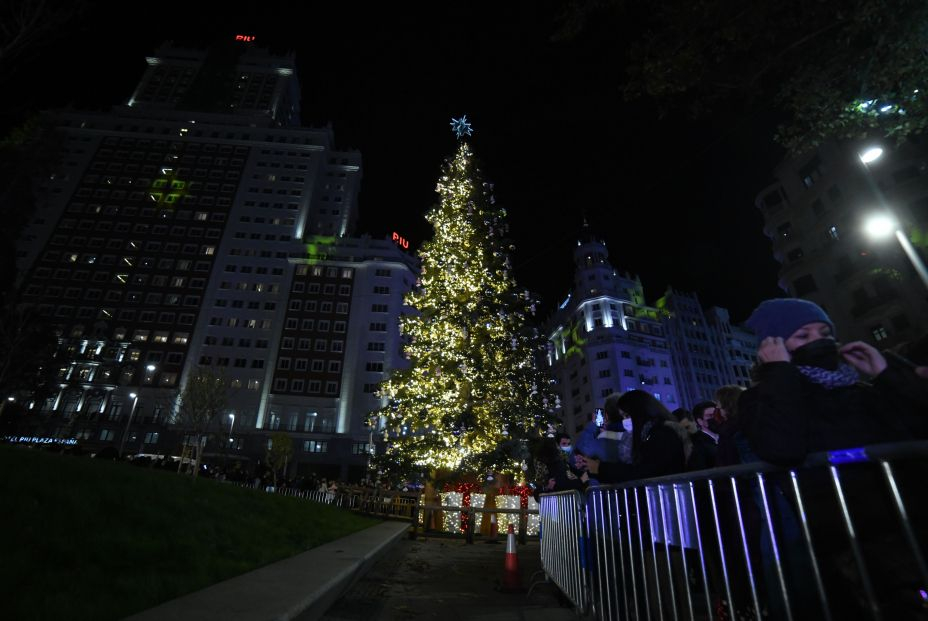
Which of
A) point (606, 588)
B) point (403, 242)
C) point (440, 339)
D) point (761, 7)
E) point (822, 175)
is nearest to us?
point (606, 588)

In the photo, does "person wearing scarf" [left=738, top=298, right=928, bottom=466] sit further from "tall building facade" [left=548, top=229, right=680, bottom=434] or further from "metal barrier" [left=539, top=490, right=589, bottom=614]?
"tall building facade" [left=548, top=229, right=680, bottom=434]

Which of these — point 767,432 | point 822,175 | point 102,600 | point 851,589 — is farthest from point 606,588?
point 822,175

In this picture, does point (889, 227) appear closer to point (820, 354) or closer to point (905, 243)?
point (905, 243)

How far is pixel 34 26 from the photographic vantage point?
33.4ft

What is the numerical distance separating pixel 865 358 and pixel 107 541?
239 inches

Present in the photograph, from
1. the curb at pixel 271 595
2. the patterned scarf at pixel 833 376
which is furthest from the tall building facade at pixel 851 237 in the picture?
the curb at pixel 271 595

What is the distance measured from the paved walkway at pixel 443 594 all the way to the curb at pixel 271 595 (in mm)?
368

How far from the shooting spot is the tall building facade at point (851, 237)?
2594cm

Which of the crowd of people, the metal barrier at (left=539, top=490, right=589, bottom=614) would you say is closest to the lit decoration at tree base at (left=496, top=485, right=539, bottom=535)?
the metal barrier at (left=539, top=490, right=589, bottom=614)

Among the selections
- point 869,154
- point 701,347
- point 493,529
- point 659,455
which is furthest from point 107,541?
point 701,347

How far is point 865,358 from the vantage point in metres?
2.40

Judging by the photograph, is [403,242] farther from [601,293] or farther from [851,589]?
[851,589]

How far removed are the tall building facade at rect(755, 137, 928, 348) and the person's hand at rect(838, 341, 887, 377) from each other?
2759cm

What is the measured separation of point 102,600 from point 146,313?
77.4m
